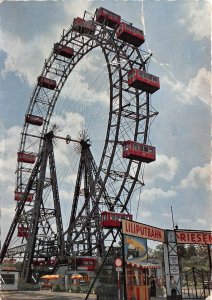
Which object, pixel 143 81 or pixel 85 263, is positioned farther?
pixel 85 263

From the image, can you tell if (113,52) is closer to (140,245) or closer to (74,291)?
(74,291)

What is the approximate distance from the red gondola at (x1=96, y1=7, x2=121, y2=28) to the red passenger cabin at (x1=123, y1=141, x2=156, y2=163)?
1368 centimetres

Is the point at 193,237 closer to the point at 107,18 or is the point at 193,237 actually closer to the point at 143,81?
the point at 143,81

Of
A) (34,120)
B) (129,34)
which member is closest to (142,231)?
(129,34)

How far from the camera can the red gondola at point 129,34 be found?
122 ft

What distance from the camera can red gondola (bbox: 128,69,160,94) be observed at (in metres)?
34.8

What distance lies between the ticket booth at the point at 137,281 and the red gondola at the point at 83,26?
30.3 m

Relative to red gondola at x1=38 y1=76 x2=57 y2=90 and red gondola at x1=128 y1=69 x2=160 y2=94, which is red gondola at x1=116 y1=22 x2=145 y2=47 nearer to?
red gondola at x1=128 y1=69 x2=160 y2=94

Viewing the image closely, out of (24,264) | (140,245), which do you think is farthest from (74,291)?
(140,245)

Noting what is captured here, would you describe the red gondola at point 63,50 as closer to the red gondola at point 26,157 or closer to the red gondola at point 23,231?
the red gondola at point 26,157

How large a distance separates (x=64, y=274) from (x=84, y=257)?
2.81 metres

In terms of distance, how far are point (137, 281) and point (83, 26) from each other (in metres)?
31.4

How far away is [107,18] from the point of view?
129 ft

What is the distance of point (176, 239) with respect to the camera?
59.0ft
